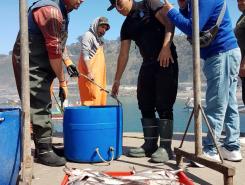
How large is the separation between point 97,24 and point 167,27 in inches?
106

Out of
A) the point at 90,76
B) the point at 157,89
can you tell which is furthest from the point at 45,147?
the point at 90,76

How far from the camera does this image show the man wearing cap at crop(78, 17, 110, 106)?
254 inches

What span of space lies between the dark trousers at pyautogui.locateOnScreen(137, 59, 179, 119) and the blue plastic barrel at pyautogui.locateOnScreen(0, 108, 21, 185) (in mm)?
1809

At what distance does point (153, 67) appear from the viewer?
445 cm

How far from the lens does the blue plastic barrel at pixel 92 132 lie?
160 inches

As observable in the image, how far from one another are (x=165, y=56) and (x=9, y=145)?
2.07m

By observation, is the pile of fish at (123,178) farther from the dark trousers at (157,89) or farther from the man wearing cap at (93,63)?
the man wearing cap at (93,63)

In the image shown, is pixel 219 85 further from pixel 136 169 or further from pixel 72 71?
pixel 72 71

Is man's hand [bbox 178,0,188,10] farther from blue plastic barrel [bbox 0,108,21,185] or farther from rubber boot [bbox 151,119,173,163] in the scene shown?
blue plastic barrel [bbox 0,108,21,185]

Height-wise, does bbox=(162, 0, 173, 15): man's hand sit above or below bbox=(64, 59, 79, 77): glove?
above

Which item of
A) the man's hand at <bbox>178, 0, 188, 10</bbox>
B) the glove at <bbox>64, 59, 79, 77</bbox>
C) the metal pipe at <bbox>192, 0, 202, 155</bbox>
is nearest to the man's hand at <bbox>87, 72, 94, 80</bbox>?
the glove at <bbox>64, 59, 79, 77</bbox>

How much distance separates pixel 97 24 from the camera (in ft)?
21.9

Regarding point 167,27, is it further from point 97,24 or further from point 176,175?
point 97,24

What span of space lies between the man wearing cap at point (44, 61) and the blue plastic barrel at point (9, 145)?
0.86m
